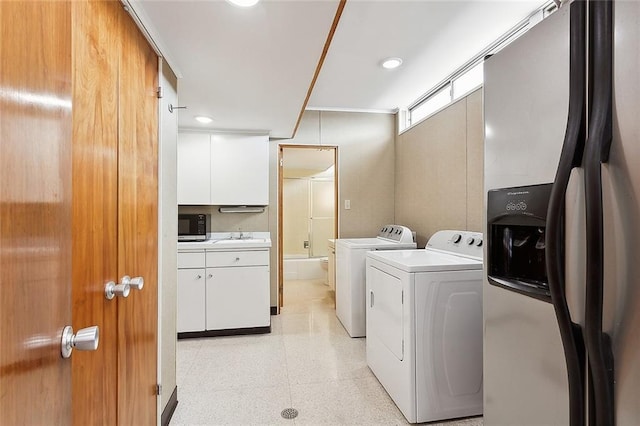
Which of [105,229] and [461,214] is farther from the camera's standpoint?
[461,214]

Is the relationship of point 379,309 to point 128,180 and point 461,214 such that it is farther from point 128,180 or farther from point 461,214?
point 128,180

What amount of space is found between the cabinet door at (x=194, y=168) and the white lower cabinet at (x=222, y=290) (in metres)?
0.72

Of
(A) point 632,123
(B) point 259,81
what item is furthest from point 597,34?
(B) point 259,81

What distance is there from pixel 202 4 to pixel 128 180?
31.5 inches

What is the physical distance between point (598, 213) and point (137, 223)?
1.60m

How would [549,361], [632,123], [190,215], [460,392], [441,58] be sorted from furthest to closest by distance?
[190,215]
[441,58]
[460,392]
[549,361]
[632,123]

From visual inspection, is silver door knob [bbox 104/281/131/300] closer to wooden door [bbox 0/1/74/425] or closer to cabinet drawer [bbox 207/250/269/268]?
wooden door [bbox 0/1/74/425]

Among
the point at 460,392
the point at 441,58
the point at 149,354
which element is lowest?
the point at 460,392

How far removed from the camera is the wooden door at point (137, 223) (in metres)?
1.26

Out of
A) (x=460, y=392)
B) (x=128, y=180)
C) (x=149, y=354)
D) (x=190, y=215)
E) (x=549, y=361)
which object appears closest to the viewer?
(x=549, y=361)

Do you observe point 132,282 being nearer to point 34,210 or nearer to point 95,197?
point 95,197

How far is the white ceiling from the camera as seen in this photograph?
1.41 metres

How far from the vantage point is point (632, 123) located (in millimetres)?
665

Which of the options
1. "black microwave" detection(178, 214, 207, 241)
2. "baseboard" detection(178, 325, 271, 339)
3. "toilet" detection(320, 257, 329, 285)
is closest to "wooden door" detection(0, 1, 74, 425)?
"baseboard" detection(178, 325, 271, 339)
